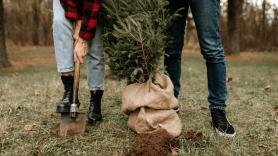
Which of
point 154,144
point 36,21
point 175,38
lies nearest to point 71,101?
point 154,144

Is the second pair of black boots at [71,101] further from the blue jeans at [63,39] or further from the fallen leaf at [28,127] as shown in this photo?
the fallen leaf at [28,127]

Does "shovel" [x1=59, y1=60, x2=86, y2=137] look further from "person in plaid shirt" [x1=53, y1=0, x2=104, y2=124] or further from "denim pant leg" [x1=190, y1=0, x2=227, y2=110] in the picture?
"denim pant leg" [x1=190, y1=0, x2=227, y2=110]

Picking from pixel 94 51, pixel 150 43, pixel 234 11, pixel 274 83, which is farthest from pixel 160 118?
pixel 234 11

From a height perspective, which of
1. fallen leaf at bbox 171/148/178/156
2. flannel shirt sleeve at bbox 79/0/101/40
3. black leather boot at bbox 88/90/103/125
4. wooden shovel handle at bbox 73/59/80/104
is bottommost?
fallen leaf at bbox 171/148/178/156

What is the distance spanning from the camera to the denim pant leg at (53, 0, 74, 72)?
3854 millimetres

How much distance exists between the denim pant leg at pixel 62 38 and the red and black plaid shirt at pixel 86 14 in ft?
0.19

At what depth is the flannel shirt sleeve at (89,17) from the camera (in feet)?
12.6

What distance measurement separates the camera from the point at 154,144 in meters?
3.30

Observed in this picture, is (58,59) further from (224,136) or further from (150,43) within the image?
(224,136)

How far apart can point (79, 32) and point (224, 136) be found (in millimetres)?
1567

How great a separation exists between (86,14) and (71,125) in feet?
3.21

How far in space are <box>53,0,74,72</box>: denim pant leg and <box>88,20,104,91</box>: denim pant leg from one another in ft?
0.82

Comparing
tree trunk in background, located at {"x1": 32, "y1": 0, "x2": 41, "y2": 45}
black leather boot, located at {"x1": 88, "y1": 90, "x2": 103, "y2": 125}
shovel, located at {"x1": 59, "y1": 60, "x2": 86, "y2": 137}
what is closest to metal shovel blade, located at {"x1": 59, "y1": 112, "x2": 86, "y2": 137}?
shovel, located at {"x1": 59, "y1": 60, "x2": 86, "y2": 137}

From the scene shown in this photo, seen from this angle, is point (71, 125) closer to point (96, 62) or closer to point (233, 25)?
point (96, 62)
